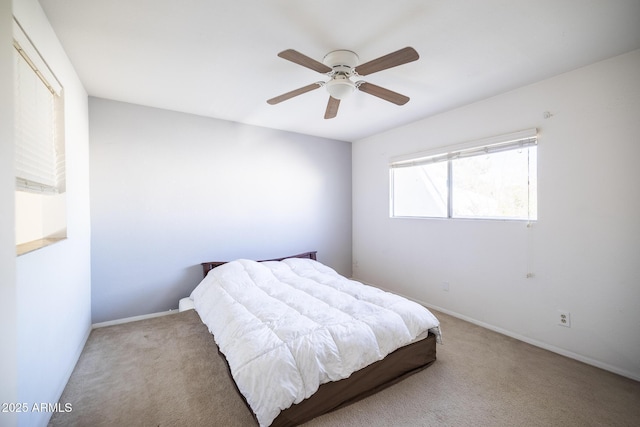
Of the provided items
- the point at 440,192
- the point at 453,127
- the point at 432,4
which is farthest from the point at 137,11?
the point at 440,192

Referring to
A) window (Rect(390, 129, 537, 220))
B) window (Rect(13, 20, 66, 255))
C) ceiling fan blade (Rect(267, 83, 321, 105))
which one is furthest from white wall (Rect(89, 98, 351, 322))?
ceiling fan blade (Rect(267, 83, 321, 105))

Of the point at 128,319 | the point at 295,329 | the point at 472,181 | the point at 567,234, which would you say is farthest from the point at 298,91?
the point at 128,319

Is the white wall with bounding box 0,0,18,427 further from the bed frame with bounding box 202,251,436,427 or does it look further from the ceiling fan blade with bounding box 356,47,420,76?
the ceiling fan blade with bounding box 356,47,420,76

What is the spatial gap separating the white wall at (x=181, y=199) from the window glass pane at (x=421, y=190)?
122 cm

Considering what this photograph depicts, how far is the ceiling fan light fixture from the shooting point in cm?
193

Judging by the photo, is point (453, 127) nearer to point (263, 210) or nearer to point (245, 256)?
point (263, 210)

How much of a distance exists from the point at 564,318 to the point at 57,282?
3.86m

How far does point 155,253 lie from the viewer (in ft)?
9.96

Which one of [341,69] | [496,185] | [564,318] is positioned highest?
[341,69]

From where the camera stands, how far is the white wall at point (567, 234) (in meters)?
2.02

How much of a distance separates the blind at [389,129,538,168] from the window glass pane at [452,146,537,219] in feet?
0.20

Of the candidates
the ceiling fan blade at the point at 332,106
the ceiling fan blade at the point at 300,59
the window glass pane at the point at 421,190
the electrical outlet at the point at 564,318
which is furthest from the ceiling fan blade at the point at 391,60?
the electrical outlet at the point at 564,318

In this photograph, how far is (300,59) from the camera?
1600mm

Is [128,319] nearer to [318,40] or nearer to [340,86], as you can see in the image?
[340,86]
